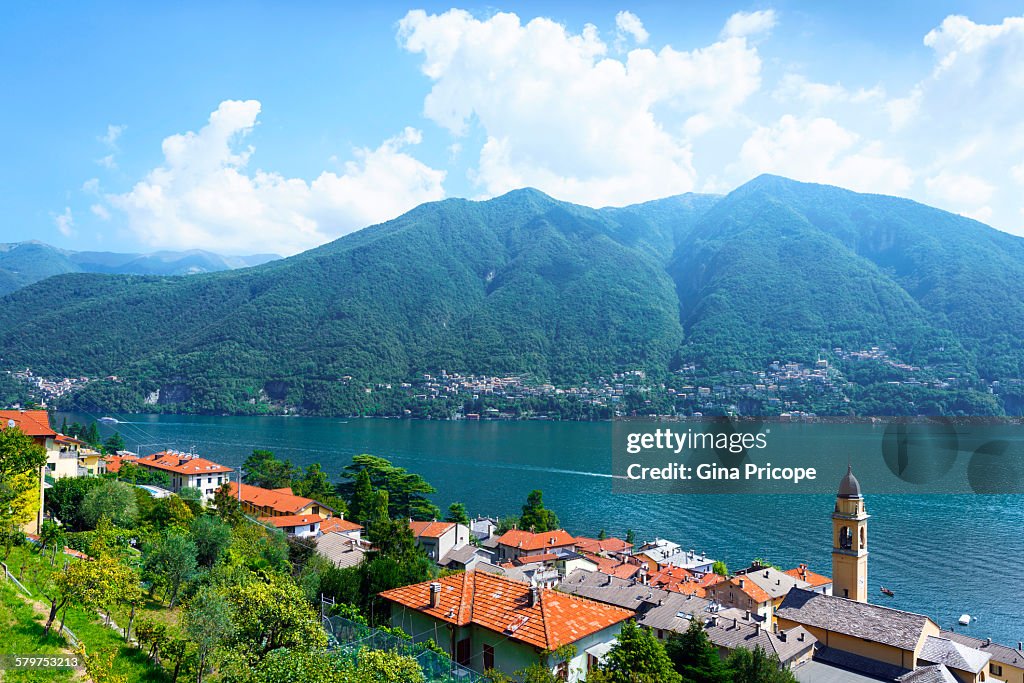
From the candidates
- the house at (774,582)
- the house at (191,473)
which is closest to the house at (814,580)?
the house at (774,582)

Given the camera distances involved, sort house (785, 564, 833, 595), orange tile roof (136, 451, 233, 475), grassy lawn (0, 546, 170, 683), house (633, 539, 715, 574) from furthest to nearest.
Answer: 1. orange tile roof (136, 451, 233, 475)
2. house (633, 539, 715, 574)
3. house (785, 564, 833, 595)
4. grassy lawn (0, 546, 170, 683)

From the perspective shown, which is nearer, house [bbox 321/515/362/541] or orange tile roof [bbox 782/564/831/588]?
orange tile roof [bbox 782/564/831/588]

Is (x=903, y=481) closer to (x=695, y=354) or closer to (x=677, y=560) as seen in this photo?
(x=677, y=560)

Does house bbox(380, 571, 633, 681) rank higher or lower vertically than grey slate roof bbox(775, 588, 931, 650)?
higher

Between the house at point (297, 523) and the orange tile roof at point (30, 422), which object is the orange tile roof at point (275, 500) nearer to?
the house at point (297, 523)

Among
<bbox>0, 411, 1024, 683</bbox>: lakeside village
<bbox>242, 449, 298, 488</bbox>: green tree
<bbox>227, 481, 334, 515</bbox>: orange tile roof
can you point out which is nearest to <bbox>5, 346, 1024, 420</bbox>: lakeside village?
<bbox>242, 449, 298, 488</bbox>: green tree

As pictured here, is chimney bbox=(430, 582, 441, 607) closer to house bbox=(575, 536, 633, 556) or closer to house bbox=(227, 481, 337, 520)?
house bbox=(575, 536, 633, 556)

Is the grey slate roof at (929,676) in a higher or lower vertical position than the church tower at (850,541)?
lower
